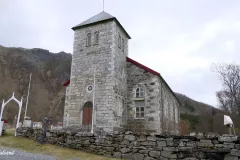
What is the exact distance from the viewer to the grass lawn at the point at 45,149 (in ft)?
28.2

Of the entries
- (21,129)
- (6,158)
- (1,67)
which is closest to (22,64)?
(1,67)

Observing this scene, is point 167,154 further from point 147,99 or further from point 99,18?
point 99,18

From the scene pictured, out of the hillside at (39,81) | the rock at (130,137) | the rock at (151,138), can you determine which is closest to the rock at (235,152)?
the rock at (151,138)

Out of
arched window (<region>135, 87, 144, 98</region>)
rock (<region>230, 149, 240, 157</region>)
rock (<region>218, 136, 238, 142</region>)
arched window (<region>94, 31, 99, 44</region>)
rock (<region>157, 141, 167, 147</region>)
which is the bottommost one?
rock (<region>230, 149, 240, 157</region>)

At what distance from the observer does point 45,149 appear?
385 inches

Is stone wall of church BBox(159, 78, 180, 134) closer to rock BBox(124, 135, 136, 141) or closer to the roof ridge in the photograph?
the roof ridge

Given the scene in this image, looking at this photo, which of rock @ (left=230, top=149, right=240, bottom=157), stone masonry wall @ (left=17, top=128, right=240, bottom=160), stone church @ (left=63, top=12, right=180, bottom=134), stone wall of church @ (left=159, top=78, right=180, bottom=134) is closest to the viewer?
rock @ (left=230, top=149, right=240, bottom=157)

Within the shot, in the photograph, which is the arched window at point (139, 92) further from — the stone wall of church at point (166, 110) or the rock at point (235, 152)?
the rock at point (235, 152)

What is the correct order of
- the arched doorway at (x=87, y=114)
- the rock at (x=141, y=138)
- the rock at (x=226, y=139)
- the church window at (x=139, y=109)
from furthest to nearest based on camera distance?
the church window at (x=139, y=109) < the arched doorway at (x=87, y=114) < the rock at (x=141, y=138) < the rock at (x=226, y=139)

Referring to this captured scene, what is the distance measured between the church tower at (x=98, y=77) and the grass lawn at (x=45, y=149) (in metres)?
4.45

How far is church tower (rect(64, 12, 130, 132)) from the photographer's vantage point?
14734 millimetres

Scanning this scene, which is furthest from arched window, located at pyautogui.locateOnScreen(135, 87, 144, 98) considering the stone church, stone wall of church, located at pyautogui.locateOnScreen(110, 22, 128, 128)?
stone wall of church, located at pyautogui.locateOnScreen(110, 22, 128, 128)

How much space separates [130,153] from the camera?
8.57m

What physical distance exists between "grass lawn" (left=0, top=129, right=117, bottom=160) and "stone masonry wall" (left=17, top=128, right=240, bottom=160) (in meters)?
0.45
